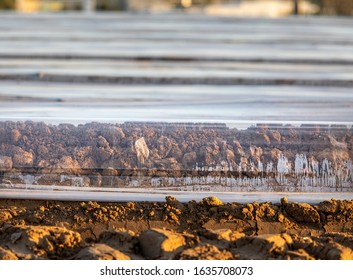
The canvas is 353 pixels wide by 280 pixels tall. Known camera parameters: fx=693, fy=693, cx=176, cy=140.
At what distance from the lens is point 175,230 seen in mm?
2631

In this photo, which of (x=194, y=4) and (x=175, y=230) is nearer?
(x=175, y=230)

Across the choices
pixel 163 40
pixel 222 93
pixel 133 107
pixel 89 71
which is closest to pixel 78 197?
pixel 133 107

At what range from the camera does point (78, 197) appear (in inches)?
114

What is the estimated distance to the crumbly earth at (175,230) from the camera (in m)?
2.31

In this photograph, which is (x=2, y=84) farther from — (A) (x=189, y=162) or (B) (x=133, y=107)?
(A) (x=189, y=162)

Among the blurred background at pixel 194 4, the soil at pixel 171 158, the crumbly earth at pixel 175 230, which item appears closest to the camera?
the crumbly earth at pixel 175 230

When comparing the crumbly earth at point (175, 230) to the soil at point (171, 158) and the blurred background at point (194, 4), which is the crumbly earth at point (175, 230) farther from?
the blurred background at point (194, 4)

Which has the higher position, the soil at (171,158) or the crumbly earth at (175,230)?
the soil at (171,158)

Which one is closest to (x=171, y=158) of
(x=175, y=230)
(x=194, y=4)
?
(x=175, y=230)

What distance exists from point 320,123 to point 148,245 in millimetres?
1138

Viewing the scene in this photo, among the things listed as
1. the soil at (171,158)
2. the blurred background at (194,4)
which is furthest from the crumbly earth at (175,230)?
the blurred background at (194,4)

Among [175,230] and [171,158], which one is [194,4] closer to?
[171,158]

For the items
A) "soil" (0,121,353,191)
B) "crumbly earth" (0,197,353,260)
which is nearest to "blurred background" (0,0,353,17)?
"soil" (0,121,353,191)

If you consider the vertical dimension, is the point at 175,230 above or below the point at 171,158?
below
